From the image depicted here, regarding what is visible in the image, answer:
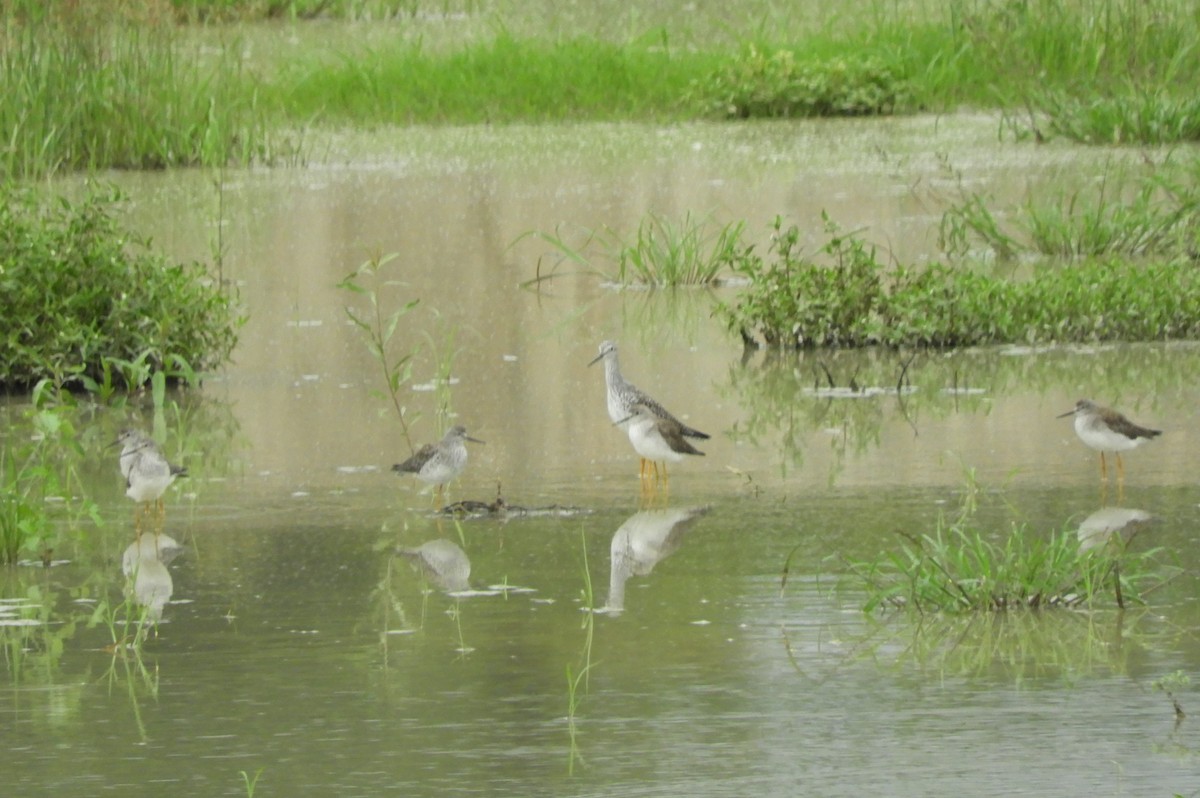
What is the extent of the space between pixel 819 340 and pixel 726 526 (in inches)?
146

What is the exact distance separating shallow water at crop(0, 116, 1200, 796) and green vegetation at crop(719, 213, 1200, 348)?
164mm

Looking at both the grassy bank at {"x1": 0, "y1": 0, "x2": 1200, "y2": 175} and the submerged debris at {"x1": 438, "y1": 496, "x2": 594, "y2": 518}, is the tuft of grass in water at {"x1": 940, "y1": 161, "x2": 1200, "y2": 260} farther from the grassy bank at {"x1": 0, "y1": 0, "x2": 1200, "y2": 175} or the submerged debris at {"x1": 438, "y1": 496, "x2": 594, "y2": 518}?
the submerged debris at {"x1": 438, "y1": 496, "x2": 594, "y2": 518}

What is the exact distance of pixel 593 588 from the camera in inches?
239

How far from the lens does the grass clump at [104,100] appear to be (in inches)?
609

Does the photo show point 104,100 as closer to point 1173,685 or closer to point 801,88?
point 801,88

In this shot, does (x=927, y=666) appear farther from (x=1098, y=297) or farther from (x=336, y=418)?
(x=1098, y=297)

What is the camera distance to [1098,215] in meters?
12.2

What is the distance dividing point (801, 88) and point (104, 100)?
20.4 feet

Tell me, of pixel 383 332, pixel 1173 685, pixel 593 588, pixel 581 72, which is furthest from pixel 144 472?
pixel 581 72

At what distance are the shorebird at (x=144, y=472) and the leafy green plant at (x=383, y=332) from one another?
0.90m

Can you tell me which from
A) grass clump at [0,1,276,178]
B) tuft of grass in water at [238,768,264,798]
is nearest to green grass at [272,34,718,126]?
grass clump at [0,1,276,178]

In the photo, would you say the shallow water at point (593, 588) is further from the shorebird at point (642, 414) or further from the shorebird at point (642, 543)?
the shorebird at point (642, 414)

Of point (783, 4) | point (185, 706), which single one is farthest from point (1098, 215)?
point (783, 4)

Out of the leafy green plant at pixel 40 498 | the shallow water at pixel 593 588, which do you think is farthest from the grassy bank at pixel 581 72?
the leafy green plant at pixel 40 498
